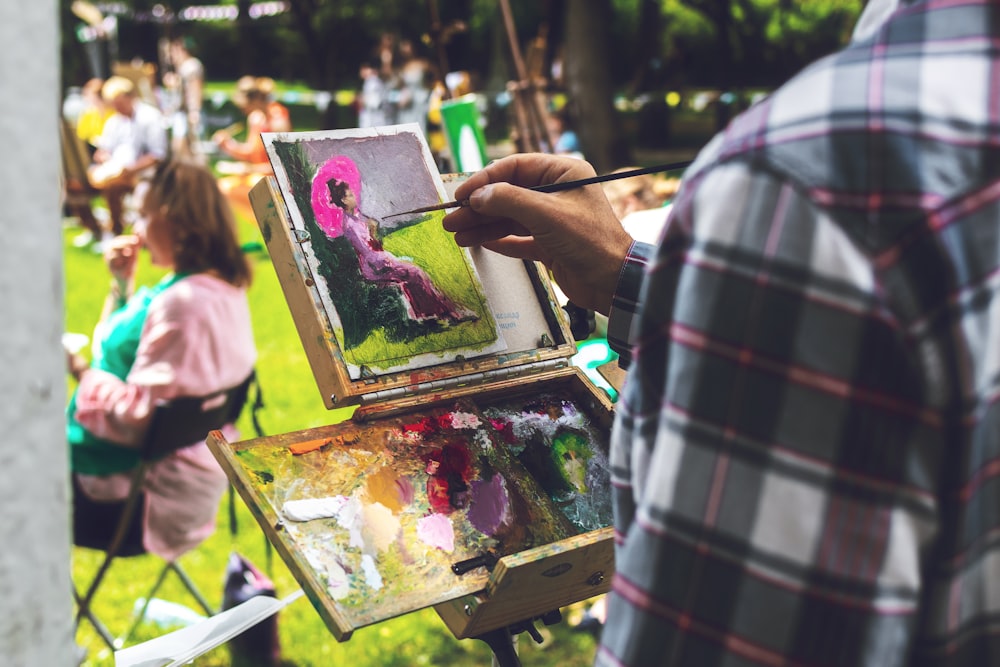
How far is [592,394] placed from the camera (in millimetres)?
1712

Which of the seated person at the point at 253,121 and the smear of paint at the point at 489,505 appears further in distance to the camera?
the seated person at the point at 253,121

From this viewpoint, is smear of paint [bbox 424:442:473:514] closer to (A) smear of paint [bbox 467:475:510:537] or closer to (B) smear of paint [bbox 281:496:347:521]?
(A) smear of paint [bbox 467:475:510:537]

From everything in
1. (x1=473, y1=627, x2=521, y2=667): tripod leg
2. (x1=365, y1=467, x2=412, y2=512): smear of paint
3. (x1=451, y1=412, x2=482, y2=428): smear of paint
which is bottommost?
(x1=473, y1=627, x2=521, y2=667): tripod leg

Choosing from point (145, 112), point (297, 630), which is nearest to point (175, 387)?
point (297, 630)

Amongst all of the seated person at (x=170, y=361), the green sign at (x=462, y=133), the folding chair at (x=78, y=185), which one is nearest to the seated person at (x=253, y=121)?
the folding chair at (x=78, y=185)

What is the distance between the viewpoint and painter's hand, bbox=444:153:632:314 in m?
1.37

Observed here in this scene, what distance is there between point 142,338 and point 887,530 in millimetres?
2596

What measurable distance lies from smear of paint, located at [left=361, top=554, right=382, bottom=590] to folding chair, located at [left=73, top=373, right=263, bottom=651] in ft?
4.91

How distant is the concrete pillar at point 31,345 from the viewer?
0.68m

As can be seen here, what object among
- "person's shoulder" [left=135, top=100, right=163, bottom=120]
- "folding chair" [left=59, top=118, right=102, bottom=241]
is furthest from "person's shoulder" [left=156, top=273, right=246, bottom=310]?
"folding chair" [left=59, top=118, right=102, bottom=241]

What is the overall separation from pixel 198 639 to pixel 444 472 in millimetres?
537

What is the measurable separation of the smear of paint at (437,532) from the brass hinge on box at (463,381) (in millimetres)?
222

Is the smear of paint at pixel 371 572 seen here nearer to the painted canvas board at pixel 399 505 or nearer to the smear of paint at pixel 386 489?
the painted canvas board at pixel 399 505

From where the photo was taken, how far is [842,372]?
64 cm
